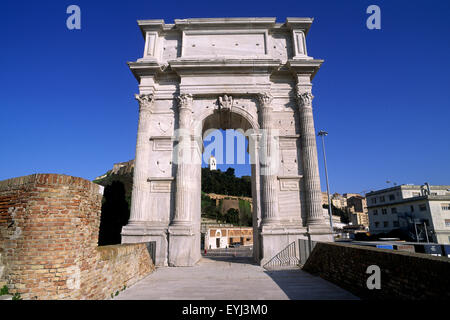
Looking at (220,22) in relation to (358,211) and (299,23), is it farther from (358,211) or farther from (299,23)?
(358,211)

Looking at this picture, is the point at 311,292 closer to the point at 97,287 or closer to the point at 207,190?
the point at 97,287

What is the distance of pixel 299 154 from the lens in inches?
636

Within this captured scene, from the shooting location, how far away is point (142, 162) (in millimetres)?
15430

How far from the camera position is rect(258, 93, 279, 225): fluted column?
14508mm

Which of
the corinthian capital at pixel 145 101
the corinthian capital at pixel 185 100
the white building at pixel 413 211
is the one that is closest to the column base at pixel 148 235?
the corinthian capital at pixel 145 101

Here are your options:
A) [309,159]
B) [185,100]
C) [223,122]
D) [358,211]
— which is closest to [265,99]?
[223,122]

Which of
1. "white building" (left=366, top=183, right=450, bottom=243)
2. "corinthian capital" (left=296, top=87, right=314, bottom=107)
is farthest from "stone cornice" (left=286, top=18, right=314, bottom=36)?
"white building" (left=366, top=183, right=450, bottom=243)

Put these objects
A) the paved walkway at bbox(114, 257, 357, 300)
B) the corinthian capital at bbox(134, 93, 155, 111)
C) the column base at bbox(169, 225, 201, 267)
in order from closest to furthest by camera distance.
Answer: the paved walkway at bbox(114, 257, 357, 300) < the column base at bbox(169, 225, 201, 267) < the corinthian capital at bbox(134, 93, 155, 111)

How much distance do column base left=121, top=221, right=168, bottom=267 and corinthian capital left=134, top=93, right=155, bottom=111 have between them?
753 centimetres

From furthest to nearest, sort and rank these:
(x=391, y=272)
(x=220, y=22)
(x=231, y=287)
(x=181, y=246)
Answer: (x=220, y=22)
(x=181, y=246)
(x=231, y=287)
(x=391, y=272)

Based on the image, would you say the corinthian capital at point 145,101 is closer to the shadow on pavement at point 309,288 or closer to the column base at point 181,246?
the column base at point 181,246

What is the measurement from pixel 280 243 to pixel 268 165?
4.69m

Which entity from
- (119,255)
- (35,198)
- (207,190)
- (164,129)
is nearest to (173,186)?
(164,129)

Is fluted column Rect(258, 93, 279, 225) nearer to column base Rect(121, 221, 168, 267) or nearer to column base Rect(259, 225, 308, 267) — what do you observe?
column base Rect(259, 225, 308, 267)
